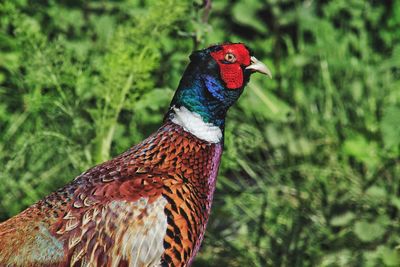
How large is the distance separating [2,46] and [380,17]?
6.67ft

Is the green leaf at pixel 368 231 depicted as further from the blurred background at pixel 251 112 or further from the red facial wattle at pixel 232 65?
the red facial wattle at pixel 232 65

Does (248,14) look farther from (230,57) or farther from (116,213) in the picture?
(116,213)

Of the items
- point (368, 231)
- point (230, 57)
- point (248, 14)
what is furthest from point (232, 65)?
point (248, 14)

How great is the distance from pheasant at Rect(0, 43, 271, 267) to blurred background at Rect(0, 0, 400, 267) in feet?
2.08

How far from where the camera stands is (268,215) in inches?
173

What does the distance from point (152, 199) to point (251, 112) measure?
1862 millimetres

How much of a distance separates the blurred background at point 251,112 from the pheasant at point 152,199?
633 millimetres

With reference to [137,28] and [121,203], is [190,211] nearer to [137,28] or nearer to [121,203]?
[121,203]

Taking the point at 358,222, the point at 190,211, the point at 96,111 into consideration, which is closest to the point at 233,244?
the point at 358,222

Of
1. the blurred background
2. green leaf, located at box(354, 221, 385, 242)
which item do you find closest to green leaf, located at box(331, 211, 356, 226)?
the blurred background

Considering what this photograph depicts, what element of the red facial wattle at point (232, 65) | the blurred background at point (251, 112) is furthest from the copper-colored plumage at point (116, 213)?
the blurred background at point (251, 112)

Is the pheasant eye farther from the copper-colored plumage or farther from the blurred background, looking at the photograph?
the blurred background

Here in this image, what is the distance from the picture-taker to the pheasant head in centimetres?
326

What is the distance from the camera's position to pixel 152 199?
121 inches
